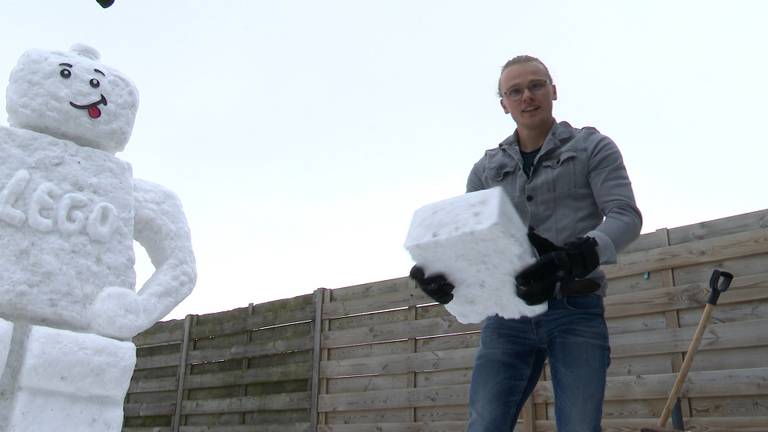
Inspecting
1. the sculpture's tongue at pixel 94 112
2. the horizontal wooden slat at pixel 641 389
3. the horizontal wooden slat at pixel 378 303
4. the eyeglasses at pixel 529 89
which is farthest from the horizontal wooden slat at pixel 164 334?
the eyeglasses at pixel 529 89

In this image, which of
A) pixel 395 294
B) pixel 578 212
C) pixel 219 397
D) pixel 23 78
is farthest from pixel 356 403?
pixel 578 212

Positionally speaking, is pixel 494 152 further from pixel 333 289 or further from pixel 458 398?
pixel 333 289

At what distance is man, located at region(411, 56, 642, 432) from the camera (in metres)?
1.53

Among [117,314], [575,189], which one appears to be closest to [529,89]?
[575,189]

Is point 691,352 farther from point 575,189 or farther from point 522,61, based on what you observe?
point 522,61

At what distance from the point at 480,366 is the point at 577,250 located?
0.46 metres

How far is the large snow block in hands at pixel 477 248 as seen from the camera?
60.2 inches

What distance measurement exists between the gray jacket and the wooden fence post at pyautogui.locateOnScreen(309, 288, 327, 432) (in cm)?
370

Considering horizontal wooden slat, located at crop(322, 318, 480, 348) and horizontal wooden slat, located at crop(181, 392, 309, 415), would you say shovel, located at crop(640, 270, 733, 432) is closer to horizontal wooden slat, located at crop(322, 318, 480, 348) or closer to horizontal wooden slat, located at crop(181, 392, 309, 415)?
horizontal wooden slat, located at crop(322, 318, 480, 348)

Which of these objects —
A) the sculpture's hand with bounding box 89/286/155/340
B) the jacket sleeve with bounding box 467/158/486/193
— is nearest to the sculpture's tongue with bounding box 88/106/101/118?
the sculpture's hand with bounding box 89/286/155/340

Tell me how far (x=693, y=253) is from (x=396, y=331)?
6.86 feet

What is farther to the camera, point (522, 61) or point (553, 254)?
point (522, 61)

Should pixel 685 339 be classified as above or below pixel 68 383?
above

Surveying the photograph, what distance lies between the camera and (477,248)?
157 centimetres
